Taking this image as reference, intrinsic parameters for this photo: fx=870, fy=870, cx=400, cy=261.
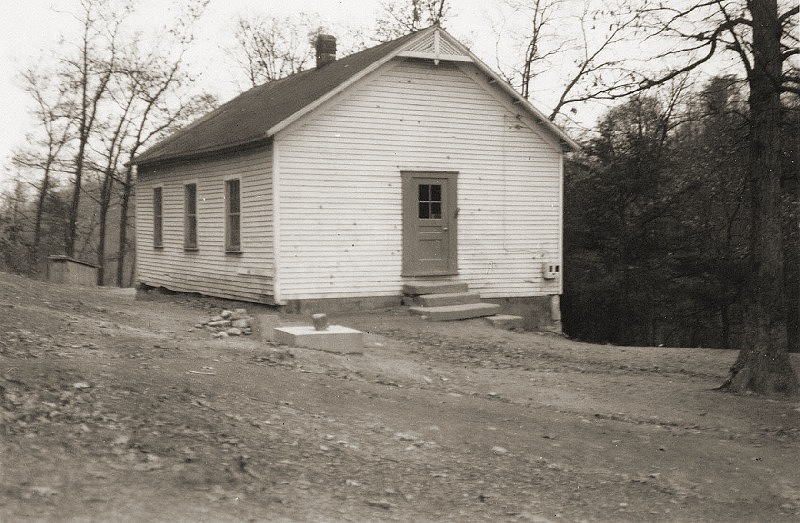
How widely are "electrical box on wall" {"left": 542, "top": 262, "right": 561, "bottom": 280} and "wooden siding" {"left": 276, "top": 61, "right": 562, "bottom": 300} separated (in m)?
0.13

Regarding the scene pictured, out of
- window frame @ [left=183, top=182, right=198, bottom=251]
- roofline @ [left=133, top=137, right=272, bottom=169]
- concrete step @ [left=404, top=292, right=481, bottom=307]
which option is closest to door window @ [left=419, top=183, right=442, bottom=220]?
concrete step @ [left=404, top=292, right=481, bottom=307]

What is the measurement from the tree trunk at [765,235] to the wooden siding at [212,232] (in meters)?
9.37

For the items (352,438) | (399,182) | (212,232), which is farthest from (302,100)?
(352,438)

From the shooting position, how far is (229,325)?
15164mm

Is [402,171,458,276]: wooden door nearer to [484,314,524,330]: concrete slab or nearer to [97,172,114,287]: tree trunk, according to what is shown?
[484,314,524,330]: concrete slab

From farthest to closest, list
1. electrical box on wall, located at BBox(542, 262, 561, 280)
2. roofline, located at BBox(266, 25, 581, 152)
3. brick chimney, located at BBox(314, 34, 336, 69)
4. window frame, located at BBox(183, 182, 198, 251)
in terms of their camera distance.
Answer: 1. brick chimney, located at BBox(314, 34, 336, 69)
2. window frame, located at BBox(183, 182, 198, 251)
3. electrical box on wall, located at BBox(542, 262, 561, 280)
4. roofline, located at BBox(266, 25, 581, 152)

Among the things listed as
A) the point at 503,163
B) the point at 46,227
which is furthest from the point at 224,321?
the point at 46,227

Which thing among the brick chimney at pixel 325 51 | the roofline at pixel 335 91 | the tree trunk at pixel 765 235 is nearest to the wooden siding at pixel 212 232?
the roofline at pixel 335 91

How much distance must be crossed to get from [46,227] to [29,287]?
25984 mm

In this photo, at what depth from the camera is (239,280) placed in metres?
18.9

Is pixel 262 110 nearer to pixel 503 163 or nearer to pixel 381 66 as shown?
pixel 381 66

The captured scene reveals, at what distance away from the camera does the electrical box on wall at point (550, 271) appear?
20.5 m

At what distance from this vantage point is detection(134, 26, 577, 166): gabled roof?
58.1 feet

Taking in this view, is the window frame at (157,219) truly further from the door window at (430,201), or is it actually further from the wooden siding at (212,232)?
the door window at (430,201)
